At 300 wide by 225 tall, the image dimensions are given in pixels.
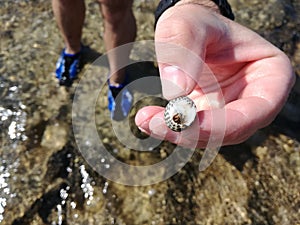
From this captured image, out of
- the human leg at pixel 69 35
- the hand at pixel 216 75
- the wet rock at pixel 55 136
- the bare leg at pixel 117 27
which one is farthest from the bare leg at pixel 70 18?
the hand at pixel 216 75

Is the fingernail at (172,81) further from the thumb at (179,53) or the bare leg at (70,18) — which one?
the bare leg at (70,18)

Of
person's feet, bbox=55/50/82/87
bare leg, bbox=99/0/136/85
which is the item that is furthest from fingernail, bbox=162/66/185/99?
person's feet, bbox=55/50/82/87

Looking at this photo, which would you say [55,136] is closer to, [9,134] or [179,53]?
[9,134]

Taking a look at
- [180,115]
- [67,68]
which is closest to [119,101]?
[67,68]

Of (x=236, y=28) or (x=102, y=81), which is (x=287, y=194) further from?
(x=102, y=81)

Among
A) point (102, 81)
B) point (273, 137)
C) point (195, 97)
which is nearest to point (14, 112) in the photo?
point (102, 81)
